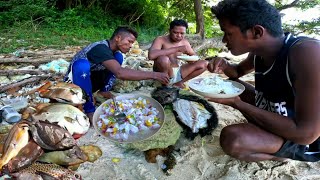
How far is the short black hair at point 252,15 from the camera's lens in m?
1.73

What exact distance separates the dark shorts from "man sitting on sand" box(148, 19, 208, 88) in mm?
1929

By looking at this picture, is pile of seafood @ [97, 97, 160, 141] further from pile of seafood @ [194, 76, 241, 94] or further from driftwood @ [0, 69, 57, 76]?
driftwood @ [0, 69, 57, 76]

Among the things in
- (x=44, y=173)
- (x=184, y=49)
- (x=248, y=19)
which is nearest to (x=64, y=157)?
(x=44, y=173)

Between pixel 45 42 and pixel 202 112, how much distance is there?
451cm

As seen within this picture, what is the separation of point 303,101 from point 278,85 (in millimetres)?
289

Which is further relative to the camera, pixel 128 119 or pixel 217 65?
pixel 217 65

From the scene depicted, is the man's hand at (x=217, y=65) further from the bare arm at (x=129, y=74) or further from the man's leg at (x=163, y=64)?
the man's leg at (x=163, y=64)

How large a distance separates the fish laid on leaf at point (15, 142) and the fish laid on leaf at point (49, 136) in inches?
1.7

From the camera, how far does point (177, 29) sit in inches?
153

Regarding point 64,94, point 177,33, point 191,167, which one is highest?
point 177,33

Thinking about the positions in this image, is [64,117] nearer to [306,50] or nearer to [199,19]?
[306,50]

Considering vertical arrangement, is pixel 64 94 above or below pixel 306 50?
below

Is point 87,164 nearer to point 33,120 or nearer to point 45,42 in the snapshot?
point 33,120

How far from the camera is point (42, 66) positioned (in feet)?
14.1
